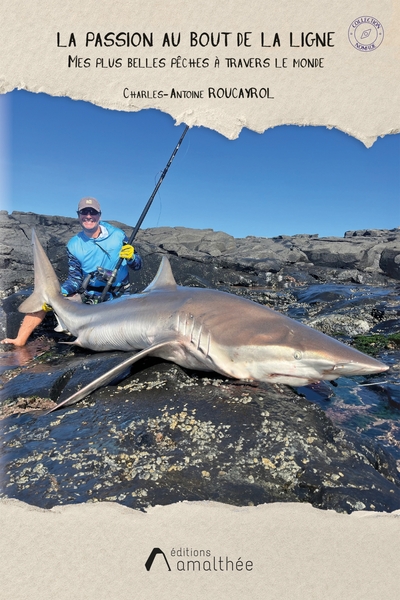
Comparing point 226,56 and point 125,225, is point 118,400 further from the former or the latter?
point 125,225

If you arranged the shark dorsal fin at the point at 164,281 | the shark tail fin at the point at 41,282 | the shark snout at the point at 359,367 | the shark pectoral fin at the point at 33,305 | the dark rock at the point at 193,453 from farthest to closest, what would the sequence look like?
the shark pectoral fin at the point at 33,305 → the shark tail fin at the point at 41,282 → the shark dorsal fin at the point at 164,281 → the shark snout at the point at 359,367 → the dark rock at the point at 193,453

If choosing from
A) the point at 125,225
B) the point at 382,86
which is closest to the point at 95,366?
the point at 382,86

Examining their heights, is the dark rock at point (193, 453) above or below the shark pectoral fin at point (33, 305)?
below

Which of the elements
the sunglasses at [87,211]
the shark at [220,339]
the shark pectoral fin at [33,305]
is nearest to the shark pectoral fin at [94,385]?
the shark at [220,339]

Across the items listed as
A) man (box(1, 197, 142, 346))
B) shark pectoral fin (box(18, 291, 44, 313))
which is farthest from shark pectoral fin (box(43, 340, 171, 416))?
man (box(1, 197, 142, 346))

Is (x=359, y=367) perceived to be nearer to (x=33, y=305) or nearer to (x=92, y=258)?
(x=33, y=305)

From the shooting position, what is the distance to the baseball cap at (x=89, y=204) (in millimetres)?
6410

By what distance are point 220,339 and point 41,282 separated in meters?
3.46

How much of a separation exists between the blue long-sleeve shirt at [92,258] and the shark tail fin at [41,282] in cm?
84

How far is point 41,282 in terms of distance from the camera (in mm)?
5426

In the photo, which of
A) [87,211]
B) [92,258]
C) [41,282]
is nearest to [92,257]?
[92,258]

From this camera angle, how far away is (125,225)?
133ft

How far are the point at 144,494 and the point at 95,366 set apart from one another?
183 centimetres

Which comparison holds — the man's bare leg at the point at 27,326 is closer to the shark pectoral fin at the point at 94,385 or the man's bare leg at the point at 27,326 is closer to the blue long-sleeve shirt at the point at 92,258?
the blue long-sleeve shirt at the point at 92,258
